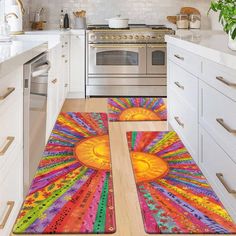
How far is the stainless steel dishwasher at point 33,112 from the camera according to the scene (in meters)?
1.90

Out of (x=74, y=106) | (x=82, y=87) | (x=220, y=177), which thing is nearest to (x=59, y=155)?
(x=220, y=177)

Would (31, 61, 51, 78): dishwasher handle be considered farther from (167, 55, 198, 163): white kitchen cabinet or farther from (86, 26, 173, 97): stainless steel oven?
(86, 26, 173, 97): stainless steel oven

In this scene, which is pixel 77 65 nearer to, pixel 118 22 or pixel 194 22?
pixel 118 22

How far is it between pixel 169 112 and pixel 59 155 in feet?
3.94

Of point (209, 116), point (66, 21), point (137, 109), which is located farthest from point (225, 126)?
point (66, 21)

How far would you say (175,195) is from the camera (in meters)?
2.15

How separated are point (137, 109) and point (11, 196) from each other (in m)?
3.29

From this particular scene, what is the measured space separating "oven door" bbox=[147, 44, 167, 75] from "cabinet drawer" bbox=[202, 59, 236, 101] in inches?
128

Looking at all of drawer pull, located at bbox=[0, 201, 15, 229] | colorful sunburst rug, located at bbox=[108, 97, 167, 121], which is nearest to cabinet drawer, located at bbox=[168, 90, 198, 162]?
colorful sunburst rug, located at bbox=[108, 97, 167, 121]

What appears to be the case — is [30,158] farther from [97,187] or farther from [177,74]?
[177,74]

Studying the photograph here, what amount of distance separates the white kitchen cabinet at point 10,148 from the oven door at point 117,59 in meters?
3.64

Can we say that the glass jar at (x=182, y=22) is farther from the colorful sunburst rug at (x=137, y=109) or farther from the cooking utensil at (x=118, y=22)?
the cooking utensil at (x=118, y=22)

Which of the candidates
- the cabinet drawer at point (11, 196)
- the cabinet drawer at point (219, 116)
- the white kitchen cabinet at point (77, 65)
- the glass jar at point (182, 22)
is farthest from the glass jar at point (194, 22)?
the cabinet drawer at point (11, 196)

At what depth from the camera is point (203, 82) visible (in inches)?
86.1
